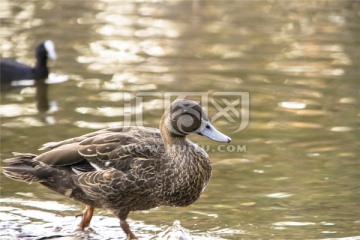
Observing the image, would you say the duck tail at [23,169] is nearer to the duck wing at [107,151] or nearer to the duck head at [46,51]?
the duck wing at [107,151]

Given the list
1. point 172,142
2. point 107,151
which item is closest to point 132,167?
point 107,151

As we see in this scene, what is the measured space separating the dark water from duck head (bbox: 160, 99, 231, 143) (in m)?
1.01

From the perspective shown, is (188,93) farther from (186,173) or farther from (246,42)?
(186,173)

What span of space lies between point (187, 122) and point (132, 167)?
0.70m

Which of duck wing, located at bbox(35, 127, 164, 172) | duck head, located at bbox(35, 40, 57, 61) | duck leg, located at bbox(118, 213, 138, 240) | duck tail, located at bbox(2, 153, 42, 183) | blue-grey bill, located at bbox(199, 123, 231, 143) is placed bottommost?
duck leg, located at bbox(118, 213, 138, 240)

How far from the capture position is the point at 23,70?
16.5 meters

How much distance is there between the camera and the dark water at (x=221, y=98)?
948 centimetres

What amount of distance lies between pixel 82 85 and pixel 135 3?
353 inches

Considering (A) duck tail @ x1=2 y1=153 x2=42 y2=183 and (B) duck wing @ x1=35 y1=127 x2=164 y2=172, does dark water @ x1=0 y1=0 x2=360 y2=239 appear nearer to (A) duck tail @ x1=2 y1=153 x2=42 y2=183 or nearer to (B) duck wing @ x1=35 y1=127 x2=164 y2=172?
(A) duck tail @ x1=2 y1=153 x2=42 y2=183

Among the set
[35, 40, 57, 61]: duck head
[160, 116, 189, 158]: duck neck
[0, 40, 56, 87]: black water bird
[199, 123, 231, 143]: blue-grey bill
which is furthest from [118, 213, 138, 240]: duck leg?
[35, 40, 57, 61]: duck head

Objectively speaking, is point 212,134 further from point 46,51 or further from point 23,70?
point 46,51

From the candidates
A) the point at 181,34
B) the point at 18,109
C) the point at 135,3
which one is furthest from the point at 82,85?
the point at 135,3

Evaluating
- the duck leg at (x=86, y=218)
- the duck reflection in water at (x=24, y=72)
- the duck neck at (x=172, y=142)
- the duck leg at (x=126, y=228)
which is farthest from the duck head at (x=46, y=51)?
the duck leg at (x=126, y=228)

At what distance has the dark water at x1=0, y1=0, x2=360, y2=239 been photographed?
9484 millimetres
